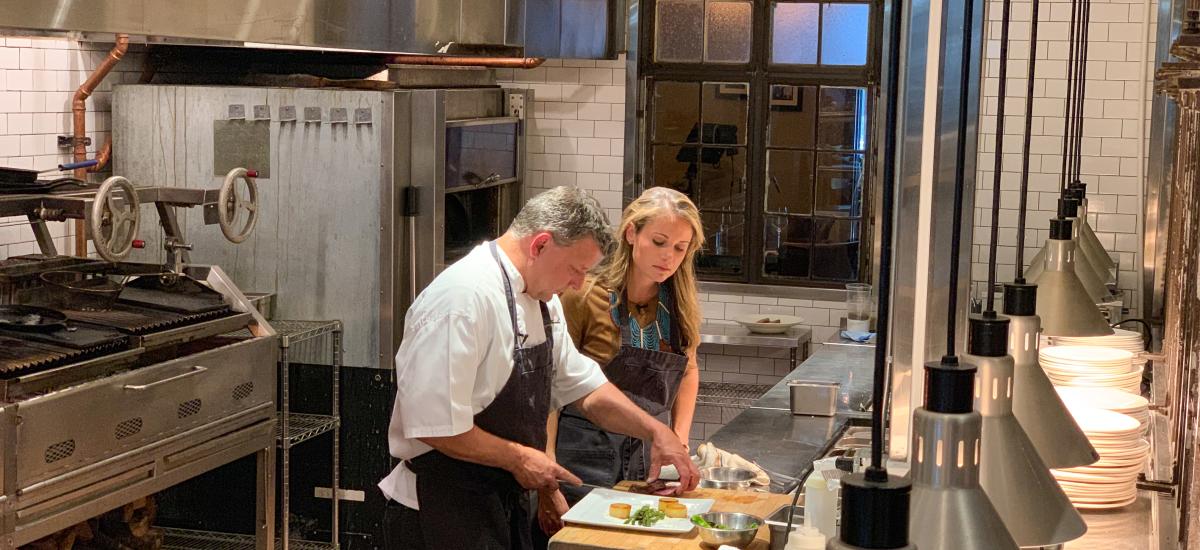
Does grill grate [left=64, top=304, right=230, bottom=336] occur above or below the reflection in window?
below

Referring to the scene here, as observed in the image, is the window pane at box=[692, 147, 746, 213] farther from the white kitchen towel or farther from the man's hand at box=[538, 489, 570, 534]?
the man's hand at box=[538, 489, 570, 534]

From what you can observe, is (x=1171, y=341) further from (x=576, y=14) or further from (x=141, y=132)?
(x=141, y=132)

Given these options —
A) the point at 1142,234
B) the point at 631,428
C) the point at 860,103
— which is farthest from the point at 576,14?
the point at 631,428

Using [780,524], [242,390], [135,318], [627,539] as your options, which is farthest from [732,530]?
[242,390]

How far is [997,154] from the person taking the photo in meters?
1.18

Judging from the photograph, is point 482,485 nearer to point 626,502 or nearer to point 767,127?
point 626,502

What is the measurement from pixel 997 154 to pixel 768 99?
616cm

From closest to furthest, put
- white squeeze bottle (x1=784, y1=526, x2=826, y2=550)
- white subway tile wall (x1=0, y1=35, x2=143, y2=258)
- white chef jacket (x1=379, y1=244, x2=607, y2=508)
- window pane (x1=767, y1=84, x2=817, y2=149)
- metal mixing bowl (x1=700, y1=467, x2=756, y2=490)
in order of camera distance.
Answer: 1. white squeeze bottle (x1=784, y1=526, x2=826, y2=550)
2. white chef jacket (x1=379, y1=244, x2=607, y2=508)
3. metal mixing bowl (x1=700, y1=467, x2=756, y2=490)
4. white subway tile wall (x1=0, y1=35, x2=143, y2=258)
5. window pane (x1=767, y1=84, x2=817, y2=149)

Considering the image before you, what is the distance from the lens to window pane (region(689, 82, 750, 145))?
287 inches

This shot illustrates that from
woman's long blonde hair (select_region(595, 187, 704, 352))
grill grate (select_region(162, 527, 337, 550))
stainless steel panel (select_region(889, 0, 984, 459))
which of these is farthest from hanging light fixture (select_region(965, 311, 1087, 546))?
grill grate (select_region(162, 527, 337, 550))

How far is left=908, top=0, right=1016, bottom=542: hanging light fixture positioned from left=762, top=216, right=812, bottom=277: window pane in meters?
6.18

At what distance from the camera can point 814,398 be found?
15.3 feet

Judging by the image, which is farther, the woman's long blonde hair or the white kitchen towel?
the woman's long blonde hair

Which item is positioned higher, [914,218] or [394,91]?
[394,91]
